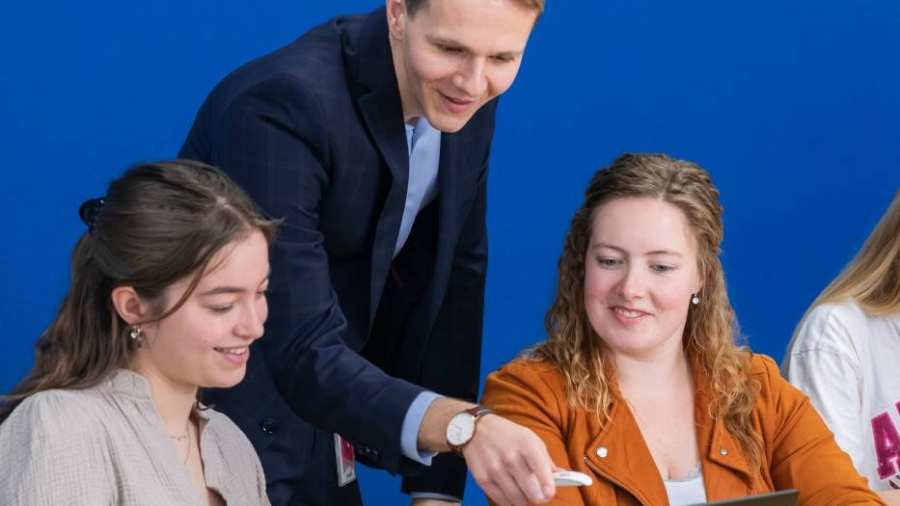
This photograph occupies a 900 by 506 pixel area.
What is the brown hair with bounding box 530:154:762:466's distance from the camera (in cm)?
215

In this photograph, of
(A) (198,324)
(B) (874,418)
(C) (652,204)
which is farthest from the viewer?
(B) (874,418)

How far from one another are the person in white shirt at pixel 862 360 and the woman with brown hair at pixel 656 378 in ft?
0.60

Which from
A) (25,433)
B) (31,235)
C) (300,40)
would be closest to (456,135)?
(300,40)

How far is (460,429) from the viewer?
1.63 m

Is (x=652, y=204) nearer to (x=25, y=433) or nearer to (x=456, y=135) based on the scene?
(x=456, y=135)

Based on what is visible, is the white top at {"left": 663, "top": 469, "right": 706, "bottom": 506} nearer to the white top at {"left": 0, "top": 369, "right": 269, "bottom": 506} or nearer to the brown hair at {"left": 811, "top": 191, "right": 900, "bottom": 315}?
the brown hair at {"left": 811, "top": 191, "right": 900, "bottom": 315}

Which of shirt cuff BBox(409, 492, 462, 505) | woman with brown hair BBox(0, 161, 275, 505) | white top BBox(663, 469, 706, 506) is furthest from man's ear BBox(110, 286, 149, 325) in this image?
white top BBox(663, 469, 706, 506)

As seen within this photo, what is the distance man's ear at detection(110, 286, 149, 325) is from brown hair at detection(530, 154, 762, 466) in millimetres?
A: 603

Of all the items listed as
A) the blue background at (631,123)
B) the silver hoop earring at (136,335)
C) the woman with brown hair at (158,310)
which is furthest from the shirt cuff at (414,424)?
the blue background at (631,123)

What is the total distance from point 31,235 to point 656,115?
4.15 feet

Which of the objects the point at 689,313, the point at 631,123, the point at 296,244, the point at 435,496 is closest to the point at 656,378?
the point at 689,313

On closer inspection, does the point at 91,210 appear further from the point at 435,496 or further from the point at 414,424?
the point at 435,496

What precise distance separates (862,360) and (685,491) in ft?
1.59

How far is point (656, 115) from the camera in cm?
322
